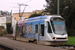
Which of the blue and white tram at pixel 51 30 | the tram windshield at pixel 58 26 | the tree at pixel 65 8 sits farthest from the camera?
the tree at pixel 65 8

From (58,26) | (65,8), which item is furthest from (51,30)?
(65,8)

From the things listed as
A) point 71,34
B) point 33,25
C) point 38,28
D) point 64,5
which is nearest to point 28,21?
point 33,25

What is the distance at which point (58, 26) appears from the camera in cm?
1627

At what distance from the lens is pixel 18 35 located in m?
24.7

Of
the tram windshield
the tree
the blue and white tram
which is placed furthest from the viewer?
the tree

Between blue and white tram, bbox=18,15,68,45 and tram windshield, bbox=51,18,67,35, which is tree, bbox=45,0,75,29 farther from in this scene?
tram windshield, bbox=51,18,67,35

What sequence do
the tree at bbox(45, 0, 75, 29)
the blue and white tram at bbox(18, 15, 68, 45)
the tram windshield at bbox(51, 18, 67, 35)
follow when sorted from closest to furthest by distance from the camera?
the blue and white tram at bbox(18, 15, 68, 45), the tram windshield at bbox(51, 18, 67, 35), the tree at bbox(45, 0, 75, 29)

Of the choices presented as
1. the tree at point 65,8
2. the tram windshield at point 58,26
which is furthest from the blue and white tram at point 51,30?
the tree at point 65,8

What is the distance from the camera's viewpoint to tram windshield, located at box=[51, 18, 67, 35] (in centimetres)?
1609

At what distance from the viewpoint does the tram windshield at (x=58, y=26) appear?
16.1 meters

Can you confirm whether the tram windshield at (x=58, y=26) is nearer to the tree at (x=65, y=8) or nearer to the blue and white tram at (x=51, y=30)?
the blue and white tram at (x=51, y=30)

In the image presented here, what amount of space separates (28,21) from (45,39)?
5.45 m

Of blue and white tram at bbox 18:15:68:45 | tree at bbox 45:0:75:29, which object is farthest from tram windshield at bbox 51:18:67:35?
tree at bbox 45:0:75:29

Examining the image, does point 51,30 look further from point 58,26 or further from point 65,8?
point 65,8
